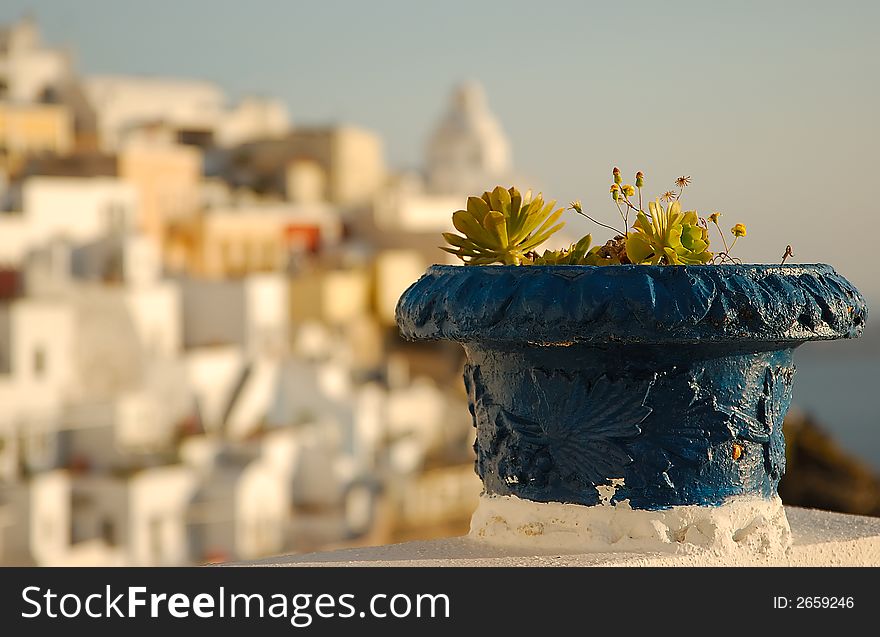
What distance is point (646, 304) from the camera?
2.51 m

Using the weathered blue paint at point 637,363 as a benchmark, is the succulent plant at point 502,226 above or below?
above

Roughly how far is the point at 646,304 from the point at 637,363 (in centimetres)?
16

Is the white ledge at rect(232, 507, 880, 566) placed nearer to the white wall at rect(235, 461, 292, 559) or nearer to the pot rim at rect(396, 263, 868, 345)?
the pot rim at rect(396, 263, 868, 345)

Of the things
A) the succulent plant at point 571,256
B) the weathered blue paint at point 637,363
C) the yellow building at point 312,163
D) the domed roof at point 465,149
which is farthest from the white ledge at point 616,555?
the domed roof at point 465,149

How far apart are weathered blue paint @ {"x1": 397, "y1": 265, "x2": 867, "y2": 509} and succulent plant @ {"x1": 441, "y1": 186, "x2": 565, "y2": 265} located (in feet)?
0.32

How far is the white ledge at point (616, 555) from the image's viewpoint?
2590mm

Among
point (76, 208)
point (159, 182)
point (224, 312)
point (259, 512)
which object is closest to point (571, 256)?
point (259, 512)

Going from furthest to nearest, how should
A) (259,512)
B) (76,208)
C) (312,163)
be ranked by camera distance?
(312,163) < (76,208) < (259,512)

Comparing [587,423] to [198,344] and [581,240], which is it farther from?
[198,344]

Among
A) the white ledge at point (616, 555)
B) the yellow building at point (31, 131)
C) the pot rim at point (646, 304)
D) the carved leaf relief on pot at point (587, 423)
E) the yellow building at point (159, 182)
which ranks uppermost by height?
the yellow building at point (31, 131)

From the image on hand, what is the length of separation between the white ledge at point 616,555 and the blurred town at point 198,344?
18807mm

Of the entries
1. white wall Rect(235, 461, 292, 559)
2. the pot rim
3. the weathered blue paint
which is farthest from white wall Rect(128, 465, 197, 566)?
the pot rim

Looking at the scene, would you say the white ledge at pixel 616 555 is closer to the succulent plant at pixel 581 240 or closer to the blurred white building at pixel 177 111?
the succulent plant at pixel 581 240
